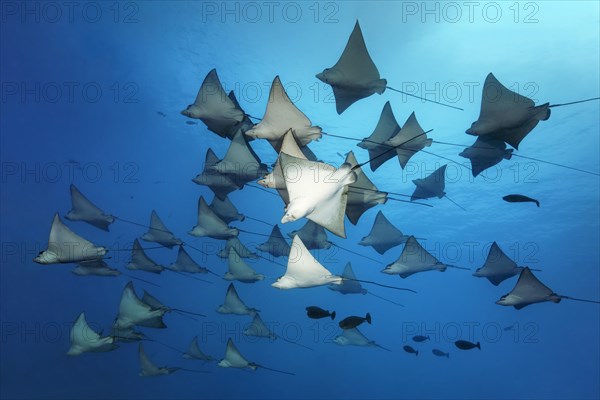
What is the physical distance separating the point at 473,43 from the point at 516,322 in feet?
63.3

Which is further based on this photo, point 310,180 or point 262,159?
point 262,159

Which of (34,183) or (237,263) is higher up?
(34,183)

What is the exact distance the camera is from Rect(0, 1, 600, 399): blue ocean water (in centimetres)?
1041

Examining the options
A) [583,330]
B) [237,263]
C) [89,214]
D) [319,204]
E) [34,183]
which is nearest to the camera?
[319,204]

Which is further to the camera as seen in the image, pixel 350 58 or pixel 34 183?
pixel 34 183

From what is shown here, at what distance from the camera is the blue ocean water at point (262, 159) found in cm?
1041

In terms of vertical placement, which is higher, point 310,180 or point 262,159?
point 262,159

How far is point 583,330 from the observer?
2147 cm

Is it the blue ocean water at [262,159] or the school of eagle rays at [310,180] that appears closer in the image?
the school of eagle rays at [310,180]

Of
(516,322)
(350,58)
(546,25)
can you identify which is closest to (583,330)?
(516,322)

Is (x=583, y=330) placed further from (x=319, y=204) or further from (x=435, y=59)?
(x=319, y=204)

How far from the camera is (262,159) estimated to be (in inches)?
590

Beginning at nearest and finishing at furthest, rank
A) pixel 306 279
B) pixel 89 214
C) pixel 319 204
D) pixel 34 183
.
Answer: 1. pixel 319 204
2. pixel 306 279
3. pixel 89 214
4. pixel 34 183

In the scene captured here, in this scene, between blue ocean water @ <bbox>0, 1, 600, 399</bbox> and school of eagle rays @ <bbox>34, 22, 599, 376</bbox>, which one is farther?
blue ocean water @ <bbox>0, 1, 600, 399</bbox>
